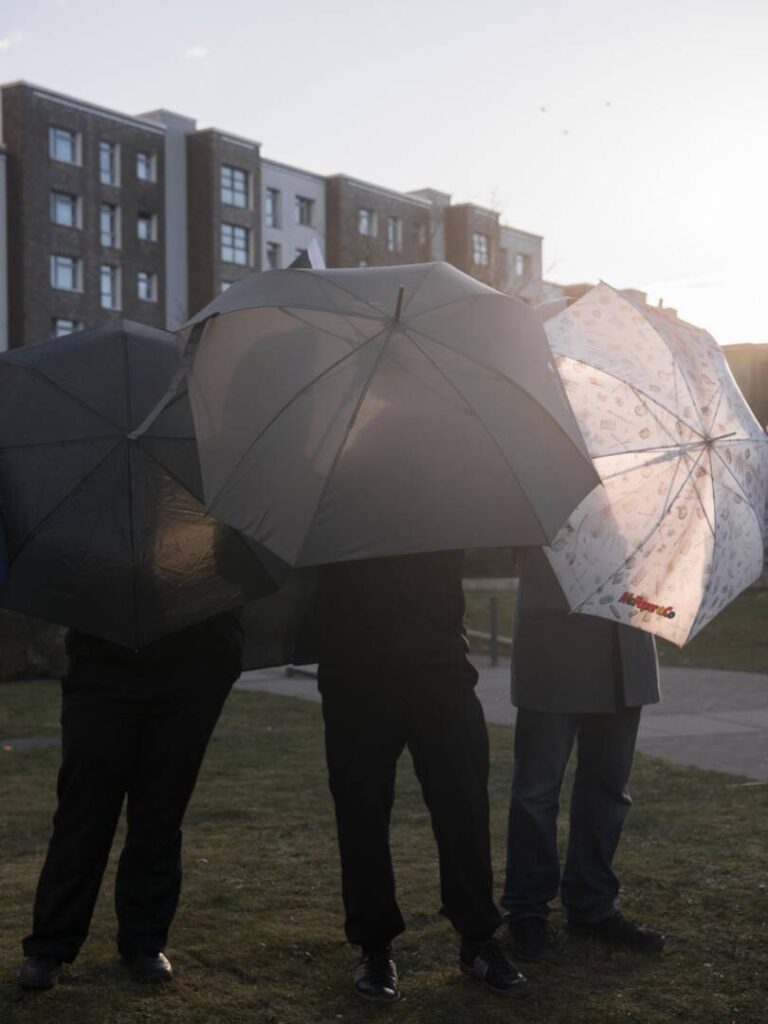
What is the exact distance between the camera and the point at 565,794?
25.2 feet

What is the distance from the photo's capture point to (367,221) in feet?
220

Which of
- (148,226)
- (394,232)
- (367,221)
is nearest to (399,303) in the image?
(148,226)

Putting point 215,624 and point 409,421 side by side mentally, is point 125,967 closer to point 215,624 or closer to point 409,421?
point 215,624

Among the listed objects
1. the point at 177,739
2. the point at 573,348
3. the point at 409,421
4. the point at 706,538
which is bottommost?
the point at 177,739

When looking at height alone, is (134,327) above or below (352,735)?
above

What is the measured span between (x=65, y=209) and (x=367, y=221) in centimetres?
1698

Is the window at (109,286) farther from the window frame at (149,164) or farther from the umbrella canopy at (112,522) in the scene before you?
the umbrella canopy at (112,522)

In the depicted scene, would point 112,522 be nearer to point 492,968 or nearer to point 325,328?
point 325,328

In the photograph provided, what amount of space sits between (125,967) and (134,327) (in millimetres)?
2019

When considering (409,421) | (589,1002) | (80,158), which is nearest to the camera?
(409,421)

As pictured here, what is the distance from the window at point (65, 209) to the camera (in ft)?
178

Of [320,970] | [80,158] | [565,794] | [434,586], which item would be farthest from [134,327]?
[80,158]

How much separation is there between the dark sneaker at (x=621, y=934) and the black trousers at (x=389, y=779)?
617mm

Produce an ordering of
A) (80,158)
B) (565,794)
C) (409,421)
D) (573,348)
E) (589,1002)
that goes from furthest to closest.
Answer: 1. (80,158)
2. (565,794)
3. (573,348)
4. (589,1002)
5. (409,421)
